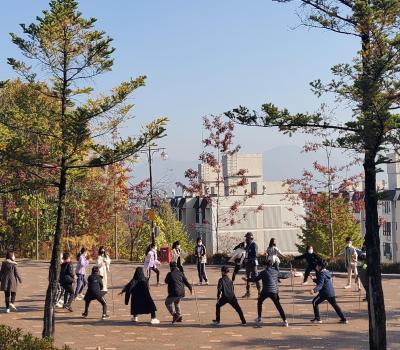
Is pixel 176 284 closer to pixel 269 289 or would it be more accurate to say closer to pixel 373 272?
pixel 269 289

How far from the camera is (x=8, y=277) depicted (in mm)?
18625

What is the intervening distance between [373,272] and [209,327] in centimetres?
529

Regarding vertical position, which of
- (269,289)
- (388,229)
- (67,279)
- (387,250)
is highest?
(388,229)

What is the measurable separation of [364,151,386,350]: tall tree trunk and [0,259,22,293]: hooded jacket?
10.6 meters

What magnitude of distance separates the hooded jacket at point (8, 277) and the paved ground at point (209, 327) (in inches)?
29.8

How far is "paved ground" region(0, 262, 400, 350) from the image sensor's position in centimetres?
1435


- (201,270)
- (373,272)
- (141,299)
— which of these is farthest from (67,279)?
(373,272)

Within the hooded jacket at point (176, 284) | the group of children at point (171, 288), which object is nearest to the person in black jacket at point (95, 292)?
the group of children at point (171, 288)

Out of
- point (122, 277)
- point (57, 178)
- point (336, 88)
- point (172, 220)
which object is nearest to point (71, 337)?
point (57, 178)

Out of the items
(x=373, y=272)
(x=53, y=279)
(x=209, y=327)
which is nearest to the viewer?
(x=373, y=272)

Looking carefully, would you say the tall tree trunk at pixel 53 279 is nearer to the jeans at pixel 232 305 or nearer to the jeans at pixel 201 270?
the jeans at pixel 232 305

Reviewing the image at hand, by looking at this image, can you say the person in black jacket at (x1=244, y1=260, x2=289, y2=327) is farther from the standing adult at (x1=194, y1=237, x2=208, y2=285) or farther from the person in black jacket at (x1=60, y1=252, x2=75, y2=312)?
the standing adult at (x1=194, y1=237, x2=208, y2=285)

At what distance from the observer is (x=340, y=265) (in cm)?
2784

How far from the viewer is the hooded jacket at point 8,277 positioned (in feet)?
61.0
